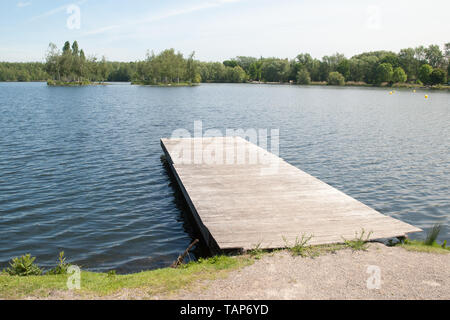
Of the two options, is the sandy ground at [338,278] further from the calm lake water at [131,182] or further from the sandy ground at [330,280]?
the calm lake water at [131,182]

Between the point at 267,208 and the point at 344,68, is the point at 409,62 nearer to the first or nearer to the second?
the point at 344,68

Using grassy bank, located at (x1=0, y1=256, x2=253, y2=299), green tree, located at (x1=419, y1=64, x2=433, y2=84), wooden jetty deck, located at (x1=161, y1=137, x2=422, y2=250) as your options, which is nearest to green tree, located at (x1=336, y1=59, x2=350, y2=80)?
green tree, located at (x1=419, y1=64, x2=433, y2=84)

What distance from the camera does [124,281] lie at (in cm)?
596

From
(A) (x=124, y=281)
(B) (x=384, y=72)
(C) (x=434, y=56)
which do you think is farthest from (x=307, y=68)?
(A) (x=124, y=281)

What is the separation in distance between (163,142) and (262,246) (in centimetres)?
1192

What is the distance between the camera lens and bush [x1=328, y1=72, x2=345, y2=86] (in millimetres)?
133750

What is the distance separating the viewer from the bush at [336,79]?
134m

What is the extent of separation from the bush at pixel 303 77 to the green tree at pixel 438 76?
145 feet

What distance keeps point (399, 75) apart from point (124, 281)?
134 metres

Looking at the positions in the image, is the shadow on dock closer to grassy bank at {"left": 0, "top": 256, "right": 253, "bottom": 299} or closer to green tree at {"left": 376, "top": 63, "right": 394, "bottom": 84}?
grassy bank at {"left": 0, "top": 256, "right": 253, "bottom": 299}

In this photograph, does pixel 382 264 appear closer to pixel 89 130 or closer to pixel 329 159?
pixel 329 159

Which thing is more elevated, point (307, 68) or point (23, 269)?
point (307, 68)

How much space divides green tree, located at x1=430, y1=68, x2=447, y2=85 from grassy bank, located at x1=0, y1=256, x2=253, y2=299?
125195 mm

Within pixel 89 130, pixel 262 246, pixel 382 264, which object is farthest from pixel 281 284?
pixel 89 130
